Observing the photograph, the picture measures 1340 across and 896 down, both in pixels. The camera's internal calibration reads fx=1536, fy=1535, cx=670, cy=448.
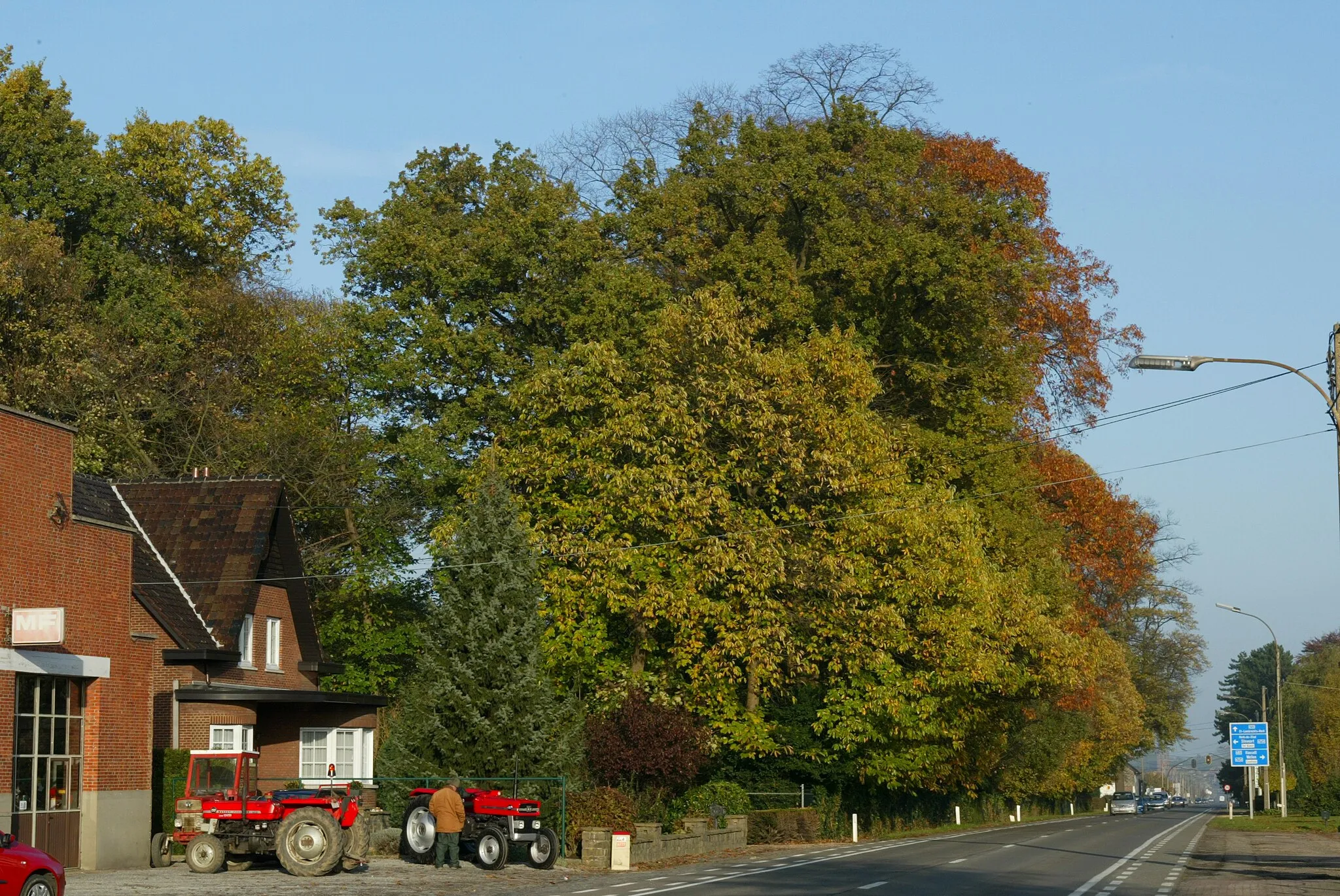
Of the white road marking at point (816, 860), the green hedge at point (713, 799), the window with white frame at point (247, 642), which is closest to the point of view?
the white road marking at point (816, 860)

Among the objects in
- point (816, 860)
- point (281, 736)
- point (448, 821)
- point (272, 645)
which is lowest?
point (816, 860)

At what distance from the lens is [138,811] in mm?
27141

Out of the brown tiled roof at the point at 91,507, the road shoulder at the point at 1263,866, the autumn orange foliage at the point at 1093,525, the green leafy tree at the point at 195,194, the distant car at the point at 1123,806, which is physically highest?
the green leafy tree at the point at 195,194

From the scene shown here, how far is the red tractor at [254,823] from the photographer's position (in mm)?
25750

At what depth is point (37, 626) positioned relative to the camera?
2361 cm

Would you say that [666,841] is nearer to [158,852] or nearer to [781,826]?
[781,826]

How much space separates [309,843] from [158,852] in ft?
13.1

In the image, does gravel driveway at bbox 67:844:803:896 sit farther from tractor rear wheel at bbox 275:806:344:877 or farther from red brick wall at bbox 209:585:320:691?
red brick wall at bbox 209:585:320:691

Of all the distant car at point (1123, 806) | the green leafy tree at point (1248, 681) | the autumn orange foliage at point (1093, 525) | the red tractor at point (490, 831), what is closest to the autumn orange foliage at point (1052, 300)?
the autumn orange foliage at point (1093, 525)

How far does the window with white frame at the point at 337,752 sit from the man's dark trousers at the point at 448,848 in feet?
36.1

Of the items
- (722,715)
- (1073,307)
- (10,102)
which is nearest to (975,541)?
(722,715)

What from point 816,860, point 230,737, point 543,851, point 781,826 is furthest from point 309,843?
point 781,826

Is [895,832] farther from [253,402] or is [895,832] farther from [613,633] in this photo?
[253,402]

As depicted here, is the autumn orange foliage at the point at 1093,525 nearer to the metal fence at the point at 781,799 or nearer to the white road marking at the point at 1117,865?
the white road marking at the point at 1117,865
